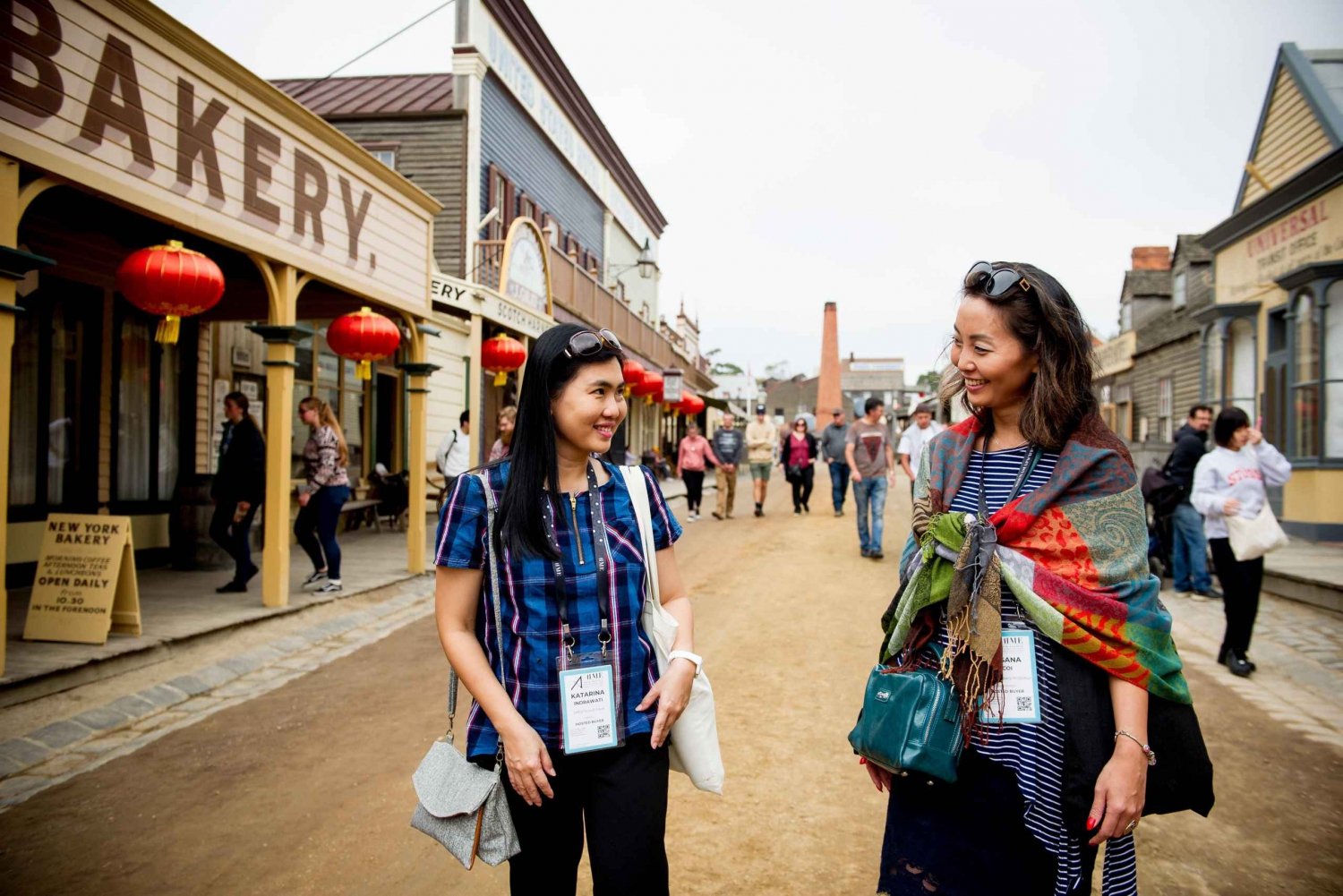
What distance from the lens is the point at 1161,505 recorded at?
8.57 metres

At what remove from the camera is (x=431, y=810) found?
182 cm

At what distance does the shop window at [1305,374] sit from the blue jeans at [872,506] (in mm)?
6706

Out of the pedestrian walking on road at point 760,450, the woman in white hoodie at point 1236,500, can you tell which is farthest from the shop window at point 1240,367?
the woman in white hoodie at point 1236,500

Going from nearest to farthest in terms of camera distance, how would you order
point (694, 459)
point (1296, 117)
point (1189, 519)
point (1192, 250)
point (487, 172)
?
1. point (1189, 519)
2. point (1296, 117)
3. point (694, 459)
4. point (487, 172)
5. point (1192, 250)

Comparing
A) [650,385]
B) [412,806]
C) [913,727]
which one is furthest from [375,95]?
[913,727]

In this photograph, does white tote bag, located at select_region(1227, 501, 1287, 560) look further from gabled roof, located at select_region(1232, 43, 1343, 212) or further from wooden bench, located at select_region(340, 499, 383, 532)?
wooden bench, located at select_region(340, 499, 383, 532)

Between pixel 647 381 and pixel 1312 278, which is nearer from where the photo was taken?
pixel 1312 278

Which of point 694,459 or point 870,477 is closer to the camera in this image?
point 870,477

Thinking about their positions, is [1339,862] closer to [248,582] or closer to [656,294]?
[248,582]

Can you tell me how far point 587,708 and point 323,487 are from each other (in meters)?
7.02

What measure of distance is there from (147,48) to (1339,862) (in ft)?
25.8

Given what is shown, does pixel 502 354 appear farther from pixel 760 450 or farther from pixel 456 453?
pixel 760 450

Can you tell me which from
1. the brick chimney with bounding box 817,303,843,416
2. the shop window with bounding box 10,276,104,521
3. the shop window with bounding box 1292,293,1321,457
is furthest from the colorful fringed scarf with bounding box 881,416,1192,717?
the brick chimney with bounding box 817,303,843,416

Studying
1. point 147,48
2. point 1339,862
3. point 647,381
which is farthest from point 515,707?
point 647,381
